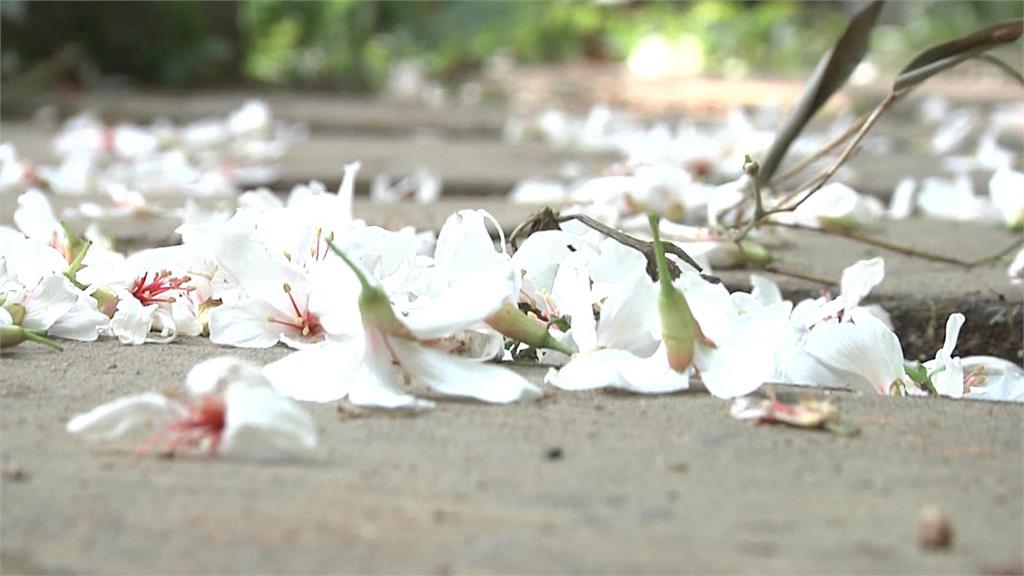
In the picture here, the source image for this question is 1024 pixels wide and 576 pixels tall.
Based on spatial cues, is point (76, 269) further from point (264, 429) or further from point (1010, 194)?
point (1010, 194)

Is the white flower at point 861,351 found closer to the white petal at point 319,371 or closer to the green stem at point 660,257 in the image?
the green stem at point 660,257

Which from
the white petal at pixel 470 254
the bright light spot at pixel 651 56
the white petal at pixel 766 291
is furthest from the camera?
the bright light spot at pixel 651 56

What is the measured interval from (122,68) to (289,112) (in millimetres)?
1081

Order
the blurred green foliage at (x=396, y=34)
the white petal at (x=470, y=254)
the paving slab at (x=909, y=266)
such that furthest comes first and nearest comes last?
the blurred green foliage at (x=396, y=34) < the paving slab at (x=909, y=266) < the white petal at (x=470, y=254)

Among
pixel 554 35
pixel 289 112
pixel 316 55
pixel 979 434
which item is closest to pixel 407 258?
pixel 979 434

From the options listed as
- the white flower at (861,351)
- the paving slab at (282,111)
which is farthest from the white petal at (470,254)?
the paving slab at (282,111)

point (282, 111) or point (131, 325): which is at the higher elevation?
point (282, 111)

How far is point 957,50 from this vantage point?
4.23 feet

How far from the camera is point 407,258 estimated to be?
40.6 inches

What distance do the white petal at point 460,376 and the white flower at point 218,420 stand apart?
0.40ft

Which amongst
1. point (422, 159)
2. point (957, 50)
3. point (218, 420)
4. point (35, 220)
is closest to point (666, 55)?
point (422, 159)

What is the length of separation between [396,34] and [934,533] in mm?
5939

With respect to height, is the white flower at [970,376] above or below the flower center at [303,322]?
below

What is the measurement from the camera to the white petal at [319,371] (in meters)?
0.86
